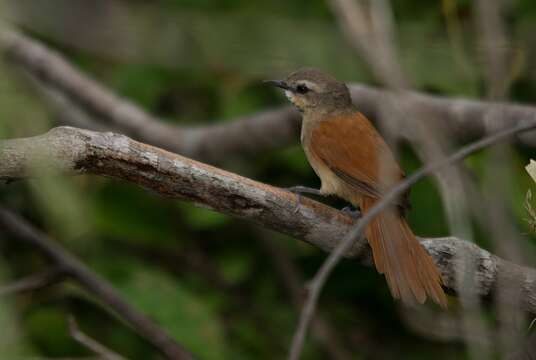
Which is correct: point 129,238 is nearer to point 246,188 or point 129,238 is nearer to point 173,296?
point 173,296

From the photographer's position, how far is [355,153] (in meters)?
4.13

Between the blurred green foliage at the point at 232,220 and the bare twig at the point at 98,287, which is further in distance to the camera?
the blurred green foliage at the point at 232,220

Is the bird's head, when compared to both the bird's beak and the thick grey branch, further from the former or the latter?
the thick grey branch

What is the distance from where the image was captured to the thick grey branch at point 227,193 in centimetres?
243

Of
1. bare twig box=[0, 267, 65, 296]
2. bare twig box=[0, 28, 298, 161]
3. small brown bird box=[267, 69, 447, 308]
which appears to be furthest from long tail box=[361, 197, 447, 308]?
bare twig box=[0, 28, 298, 161]

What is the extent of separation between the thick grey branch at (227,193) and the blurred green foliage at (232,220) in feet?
5.32

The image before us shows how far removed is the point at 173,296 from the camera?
476cm

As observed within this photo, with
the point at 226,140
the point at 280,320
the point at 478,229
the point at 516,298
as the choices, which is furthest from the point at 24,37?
the point at 516,298

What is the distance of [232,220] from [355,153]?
1835 mm

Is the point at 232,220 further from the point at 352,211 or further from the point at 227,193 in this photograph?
the point at 227,193

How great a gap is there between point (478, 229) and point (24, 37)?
350cm

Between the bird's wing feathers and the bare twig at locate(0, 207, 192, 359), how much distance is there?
120cm

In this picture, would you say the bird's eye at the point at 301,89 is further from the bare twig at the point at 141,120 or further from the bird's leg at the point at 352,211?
the bird's leg at the point at 352,211

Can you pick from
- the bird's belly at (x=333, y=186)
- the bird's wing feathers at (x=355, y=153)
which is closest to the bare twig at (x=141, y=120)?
the bird's wing feathers at (x=355, y=153)
